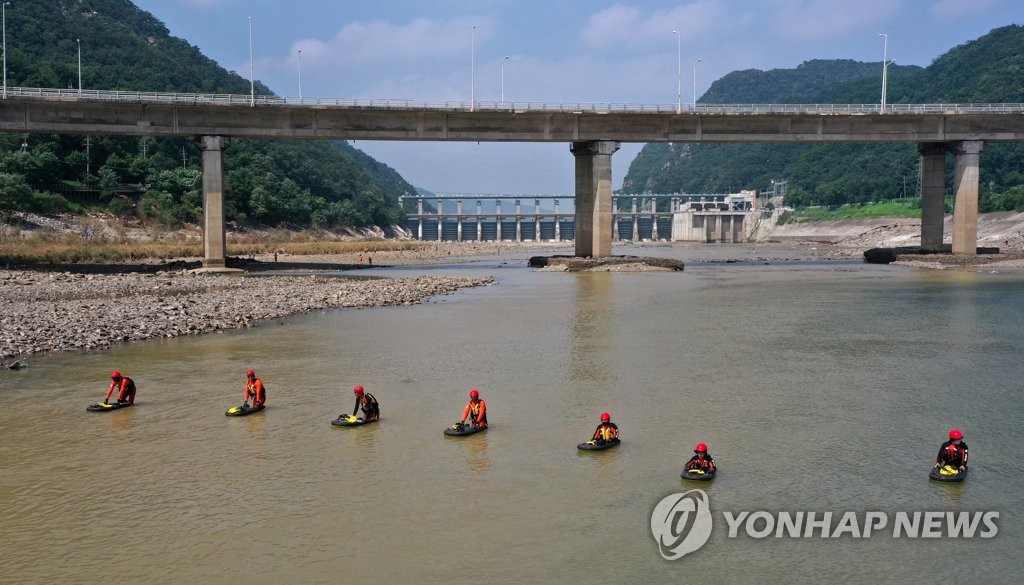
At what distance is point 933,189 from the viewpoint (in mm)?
80812

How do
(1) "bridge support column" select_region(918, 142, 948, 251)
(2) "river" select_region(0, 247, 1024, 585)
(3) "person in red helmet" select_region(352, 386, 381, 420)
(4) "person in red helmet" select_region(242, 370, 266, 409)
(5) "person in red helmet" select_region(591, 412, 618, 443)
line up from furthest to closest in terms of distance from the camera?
(1) "bridge support column" select_region(918, 142, 948, 251) → (4) "person in red helmet" select_region(242, 370, 266, 409) → (3) "person in red helmet" select_region(352, 386, 381, 420) → (5) "person in red helmet" select_region(591, 412, 618, 443) → (2) "river" select_region(0, 247, 1024, 585)

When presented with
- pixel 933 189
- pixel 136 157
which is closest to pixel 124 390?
pixel 933 189

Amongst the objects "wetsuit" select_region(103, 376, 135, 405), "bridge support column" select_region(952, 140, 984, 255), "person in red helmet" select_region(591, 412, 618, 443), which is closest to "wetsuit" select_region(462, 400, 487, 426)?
"person in red helmet" select_region(591, 412, 618, 443)

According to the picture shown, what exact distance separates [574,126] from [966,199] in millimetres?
39113

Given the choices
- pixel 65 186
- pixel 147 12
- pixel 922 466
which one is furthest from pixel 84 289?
pixel 147 12

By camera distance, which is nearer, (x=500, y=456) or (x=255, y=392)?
(x=500, y=456)

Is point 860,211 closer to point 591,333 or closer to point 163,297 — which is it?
point 591,333

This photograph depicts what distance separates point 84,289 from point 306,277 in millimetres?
16779

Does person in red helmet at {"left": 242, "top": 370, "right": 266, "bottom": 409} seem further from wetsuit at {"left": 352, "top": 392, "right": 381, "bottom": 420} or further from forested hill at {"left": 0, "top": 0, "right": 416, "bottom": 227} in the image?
forested hill at {"left": 0, "top": 0, "right": 416, "bottom": 227}

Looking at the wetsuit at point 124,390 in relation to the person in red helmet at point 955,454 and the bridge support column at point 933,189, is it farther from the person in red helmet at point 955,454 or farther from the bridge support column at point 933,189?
the bridge support column at point 933,189

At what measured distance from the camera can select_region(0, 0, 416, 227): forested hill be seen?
3602 inches

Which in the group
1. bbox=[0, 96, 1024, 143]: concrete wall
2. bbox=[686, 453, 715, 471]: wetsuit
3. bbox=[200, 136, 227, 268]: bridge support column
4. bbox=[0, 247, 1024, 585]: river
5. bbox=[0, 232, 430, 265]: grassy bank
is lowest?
bbox=[0, 247, 1024, 585]: river

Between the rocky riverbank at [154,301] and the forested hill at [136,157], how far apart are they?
1309 inches

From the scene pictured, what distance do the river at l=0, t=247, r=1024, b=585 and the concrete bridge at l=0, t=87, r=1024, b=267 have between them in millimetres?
38094
